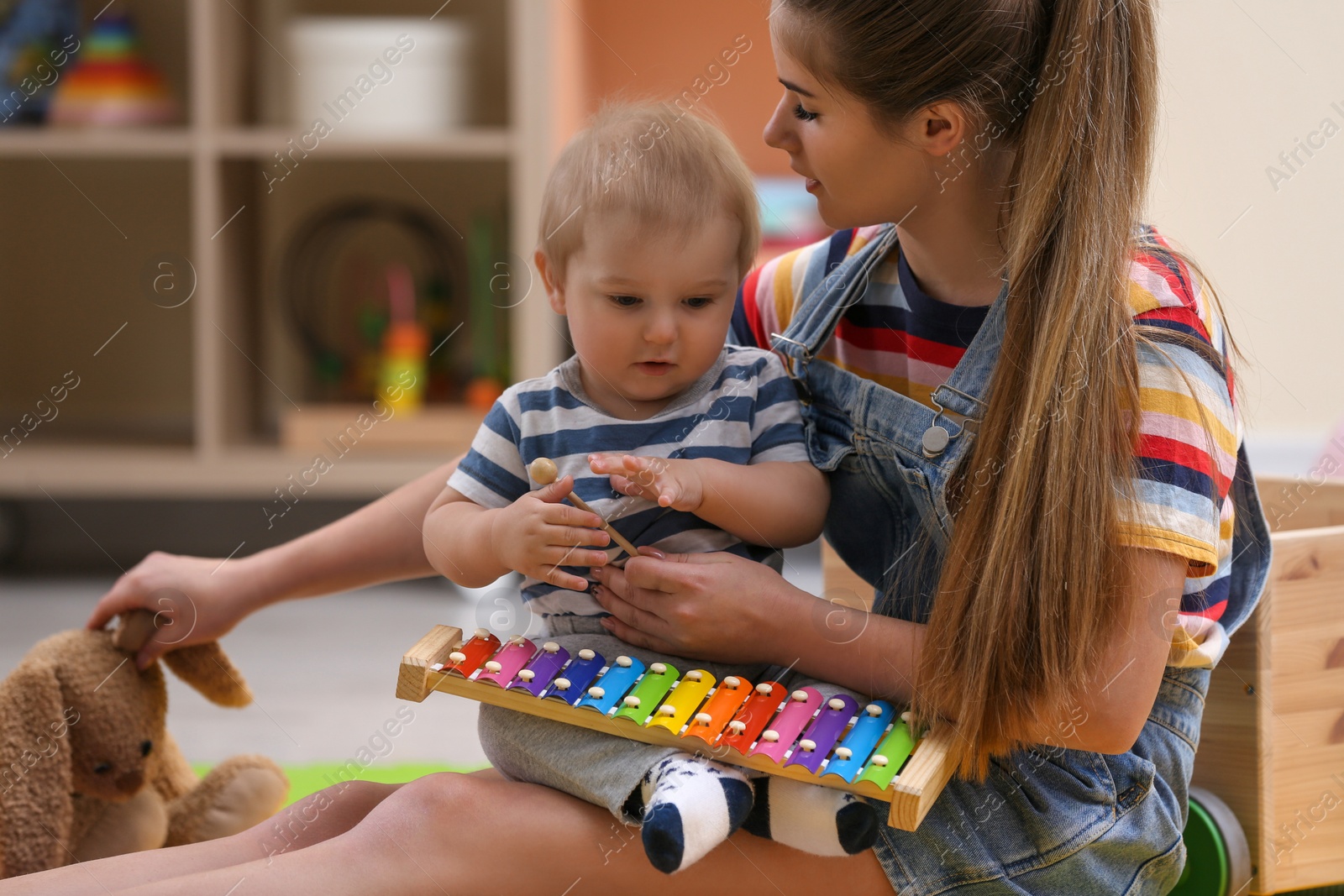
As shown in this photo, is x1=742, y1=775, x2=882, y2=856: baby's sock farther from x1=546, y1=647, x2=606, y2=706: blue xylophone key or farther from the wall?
the wall

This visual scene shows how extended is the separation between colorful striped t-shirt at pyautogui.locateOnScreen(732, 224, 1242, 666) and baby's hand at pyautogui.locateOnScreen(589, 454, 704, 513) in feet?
0.59

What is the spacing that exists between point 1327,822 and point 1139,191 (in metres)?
0.45

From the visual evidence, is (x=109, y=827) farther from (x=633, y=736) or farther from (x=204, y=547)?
(x=204, y=547)

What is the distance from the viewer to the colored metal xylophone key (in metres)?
0.64

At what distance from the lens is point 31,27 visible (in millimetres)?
1951

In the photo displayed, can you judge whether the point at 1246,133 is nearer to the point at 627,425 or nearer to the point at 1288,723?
the point at 1288,723

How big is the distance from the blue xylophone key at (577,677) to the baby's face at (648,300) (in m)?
0.16

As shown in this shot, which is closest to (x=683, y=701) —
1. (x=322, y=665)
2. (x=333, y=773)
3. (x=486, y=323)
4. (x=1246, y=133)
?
(x=333, y=773)

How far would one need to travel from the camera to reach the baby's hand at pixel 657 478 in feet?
2.29

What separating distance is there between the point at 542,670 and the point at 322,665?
98cm

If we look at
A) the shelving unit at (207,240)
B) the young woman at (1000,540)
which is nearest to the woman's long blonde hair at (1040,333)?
the young woman at (1000,540)

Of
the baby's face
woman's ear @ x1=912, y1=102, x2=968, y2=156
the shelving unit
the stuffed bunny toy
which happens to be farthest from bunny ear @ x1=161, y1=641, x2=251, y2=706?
the shelving unit

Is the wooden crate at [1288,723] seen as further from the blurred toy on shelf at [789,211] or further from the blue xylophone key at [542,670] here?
the blurred toy on shelf at [789,211]

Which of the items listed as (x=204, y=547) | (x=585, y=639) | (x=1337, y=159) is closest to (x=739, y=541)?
(x=585, y=639)
